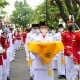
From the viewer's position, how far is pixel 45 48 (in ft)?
33.3

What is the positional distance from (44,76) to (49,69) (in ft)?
0.73

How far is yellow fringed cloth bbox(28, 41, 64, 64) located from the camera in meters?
10.1

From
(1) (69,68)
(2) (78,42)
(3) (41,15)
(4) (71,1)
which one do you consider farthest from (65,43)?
(3) (41,15)

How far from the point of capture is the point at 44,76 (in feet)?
35.2

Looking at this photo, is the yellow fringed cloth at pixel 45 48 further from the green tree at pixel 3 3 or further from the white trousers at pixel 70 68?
the green tree at pixel 3 3

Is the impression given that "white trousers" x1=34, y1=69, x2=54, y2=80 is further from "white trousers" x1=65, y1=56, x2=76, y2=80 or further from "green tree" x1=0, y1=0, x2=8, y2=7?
"green tree" x1=0, y1=0, x2=8, y2=7

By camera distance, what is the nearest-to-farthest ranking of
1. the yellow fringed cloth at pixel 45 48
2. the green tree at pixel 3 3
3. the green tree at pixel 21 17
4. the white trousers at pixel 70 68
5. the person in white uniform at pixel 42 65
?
the yellow fringed cloth at pixel 45 48 < the person in white uniform at pixel 42 65 < the white trousers at pixel 70 68 < the green tree at pixel 3 3 < the green tree at pixel 21 17

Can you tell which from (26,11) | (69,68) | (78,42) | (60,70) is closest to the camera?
(78,42)

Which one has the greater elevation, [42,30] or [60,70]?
[42,30]

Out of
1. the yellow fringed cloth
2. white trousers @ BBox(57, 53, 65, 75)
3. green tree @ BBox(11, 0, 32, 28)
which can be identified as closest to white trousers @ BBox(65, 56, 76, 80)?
white trousers @ BBox(57, 53, 65, 75)

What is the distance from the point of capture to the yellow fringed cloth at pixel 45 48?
10.1 meters

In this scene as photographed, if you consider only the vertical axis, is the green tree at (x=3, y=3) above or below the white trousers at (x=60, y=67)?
above

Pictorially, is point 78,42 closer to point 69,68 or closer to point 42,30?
point 42,30

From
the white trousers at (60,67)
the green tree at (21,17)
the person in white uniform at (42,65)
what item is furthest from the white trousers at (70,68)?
the green tree at (21,17)
